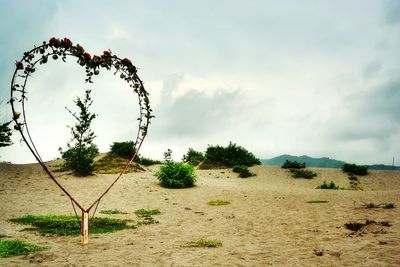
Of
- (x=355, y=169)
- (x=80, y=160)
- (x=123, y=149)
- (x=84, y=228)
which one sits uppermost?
(x=123, y=149)

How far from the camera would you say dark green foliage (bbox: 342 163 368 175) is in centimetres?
2675

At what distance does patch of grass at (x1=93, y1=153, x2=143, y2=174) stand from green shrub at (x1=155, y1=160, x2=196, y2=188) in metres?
4.26

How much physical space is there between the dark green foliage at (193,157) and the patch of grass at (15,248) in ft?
86.4

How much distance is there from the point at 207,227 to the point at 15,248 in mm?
5456

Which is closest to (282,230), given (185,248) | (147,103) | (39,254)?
(185,248)

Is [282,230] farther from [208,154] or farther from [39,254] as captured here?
[208,154]

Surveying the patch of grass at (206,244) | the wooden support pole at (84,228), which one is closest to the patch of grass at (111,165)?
the wooden support pole at (84,228)

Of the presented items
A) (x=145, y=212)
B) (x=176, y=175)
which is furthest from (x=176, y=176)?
(x=145, y=212)

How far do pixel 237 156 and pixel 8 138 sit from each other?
1845 centimetres

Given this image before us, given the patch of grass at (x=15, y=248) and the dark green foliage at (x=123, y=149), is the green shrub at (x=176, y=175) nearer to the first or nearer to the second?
the dark green foliage at (x=123, y=149)

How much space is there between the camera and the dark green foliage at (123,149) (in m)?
26.5

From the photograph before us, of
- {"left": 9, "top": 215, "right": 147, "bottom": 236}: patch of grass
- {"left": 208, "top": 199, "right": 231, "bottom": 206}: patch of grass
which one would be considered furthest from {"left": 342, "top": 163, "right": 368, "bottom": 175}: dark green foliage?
{"left": 9, "top": 215, "right": 147, "bottom": 236}: patch of grass

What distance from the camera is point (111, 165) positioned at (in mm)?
24609

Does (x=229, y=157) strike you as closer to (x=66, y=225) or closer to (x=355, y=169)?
(x=355, y=169)
